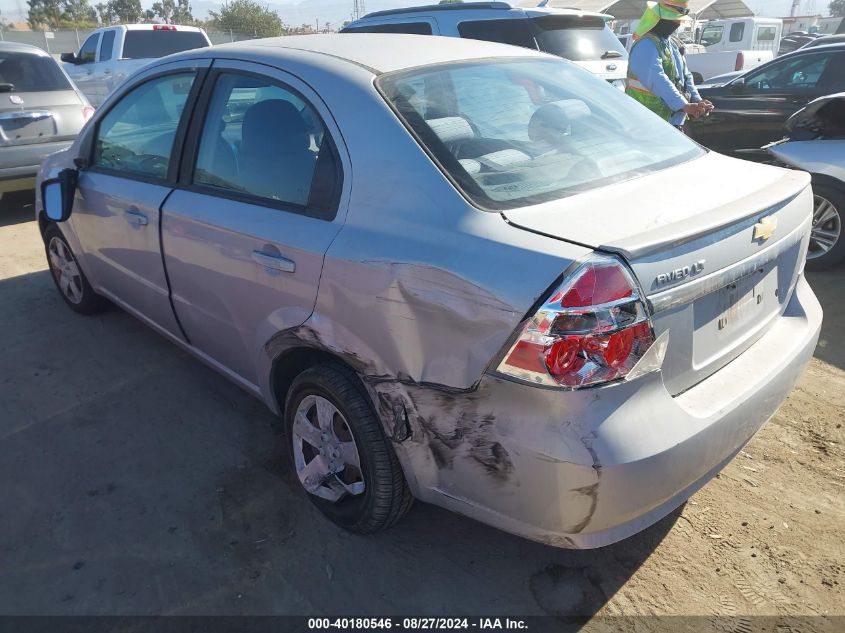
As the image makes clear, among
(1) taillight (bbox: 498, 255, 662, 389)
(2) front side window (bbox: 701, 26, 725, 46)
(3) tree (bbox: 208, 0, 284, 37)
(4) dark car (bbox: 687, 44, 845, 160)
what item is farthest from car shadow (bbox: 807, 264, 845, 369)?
(3) tree (bbox: 208, 0, 284, 37)

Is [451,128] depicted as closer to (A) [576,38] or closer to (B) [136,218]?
(B) [136,218]

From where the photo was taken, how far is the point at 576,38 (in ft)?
23.8

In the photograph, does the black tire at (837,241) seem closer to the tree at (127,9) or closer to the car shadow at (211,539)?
the car shadow at (211,539)

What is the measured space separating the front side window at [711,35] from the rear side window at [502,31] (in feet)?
61.1

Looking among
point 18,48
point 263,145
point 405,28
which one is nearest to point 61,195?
point 263,145

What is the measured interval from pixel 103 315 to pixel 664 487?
160 inches

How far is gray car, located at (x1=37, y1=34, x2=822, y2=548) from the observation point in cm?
185

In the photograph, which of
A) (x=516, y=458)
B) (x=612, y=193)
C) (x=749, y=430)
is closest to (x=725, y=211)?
(x=612, y=193)

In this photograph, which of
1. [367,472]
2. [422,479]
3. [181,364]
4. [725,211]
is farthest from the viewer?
[181,364]

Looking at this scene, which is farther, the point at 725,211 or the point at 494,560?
the point at 494,560

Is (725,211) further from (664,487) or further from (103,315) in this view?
(103,315)

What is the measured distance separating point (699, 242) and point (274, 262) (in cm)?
146

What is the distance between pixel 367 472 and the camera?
240 cm

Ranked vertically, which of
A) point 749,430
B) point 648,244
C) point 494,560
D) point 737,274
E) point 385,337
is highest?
point 648,244
